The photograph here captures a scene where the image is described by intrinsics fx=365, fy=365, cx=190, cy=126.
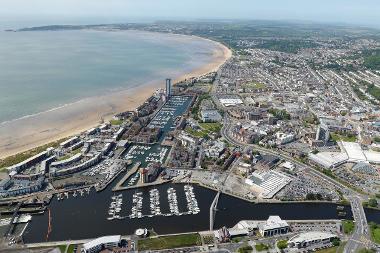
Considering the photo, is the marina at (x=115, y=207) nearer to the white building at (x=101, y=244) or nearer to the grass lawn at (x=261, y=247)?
the white building at (x=101, y=244)

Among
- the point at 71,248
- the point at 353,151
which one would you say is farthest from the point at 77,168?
the point at 353,151

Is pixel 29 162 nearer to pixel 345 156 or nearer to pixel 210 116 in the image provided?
pixel 210 116

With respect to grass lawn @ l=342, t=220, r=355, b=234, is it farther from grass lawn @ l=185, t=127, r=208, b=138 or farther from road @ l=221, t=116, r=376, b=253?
grass lawn @ l=185, t=127, r=208, b=138

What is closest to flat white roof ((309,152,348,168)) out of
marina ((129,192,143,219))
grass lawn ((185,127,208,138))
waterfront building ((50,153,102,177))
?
grass lawn ((185,127,208,138))

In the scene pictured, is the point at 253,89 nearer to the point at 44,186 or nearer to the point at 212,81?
the point at 212,81

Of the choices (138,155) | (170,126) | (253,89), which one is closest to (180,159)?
(138,155)

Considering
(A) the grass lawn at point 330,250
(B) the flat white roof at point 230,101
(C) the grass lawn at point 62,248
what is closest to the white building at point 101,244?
(C) the grass lawn at point 62,248
